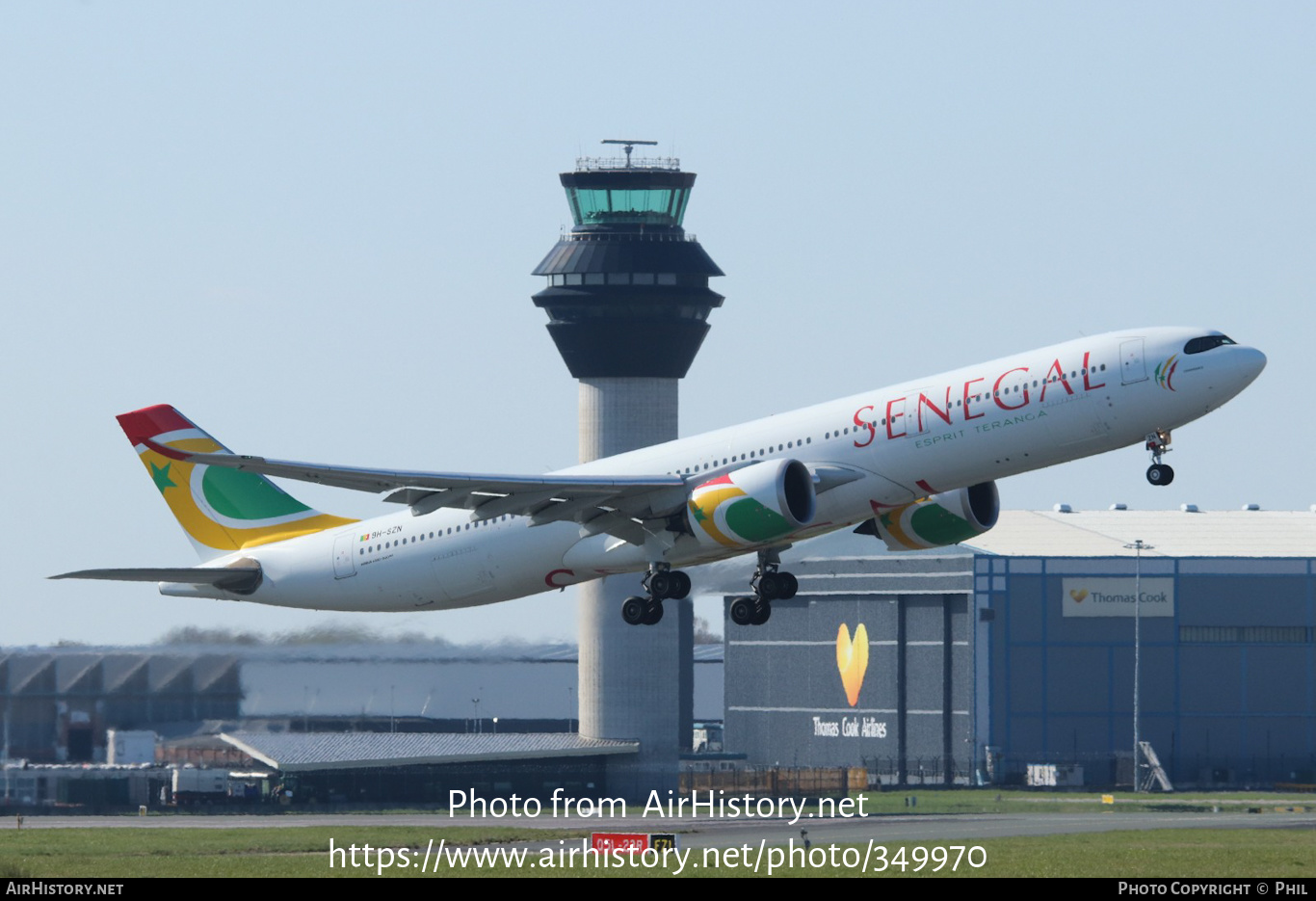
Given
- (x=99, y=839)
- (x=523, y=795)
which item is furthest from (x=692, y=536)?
(x=523, y=795)

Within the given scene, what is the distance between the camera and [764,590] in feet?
202

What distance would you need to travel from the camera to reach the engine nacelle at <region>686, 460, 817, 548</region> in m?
56.2

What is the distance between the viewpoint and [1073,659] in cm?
12325

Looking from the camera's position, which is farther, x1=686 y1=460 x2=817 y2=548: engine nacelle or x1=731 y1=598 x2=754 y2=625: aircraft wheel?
x1=731 y1=598 x2=754 y2=625: aircraft wheel

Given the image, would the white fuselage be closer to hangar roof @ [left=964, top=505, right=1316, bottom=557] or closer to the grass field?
the grass field

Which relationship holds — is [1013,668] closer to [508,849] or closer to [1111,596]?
[1111,596]

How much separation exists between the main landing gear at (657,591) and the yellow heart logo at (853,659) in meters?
66.0

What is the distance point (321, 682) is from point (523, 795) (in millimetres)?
16887

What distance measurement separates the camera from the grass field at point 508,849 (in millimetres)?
61469

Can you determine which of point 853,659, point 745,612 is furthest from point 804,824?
point 853,659

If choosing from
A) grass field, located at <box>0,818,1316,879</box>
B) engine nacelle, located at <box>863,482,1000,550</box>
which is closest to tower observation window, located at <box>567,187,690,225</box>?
grass field, located at <box>0,818,1316,879</box>

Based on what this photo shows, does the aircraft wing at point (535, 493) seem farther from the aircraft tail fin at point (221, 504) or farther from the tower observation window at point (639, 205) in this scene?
the tower observation window at point (639, 205)

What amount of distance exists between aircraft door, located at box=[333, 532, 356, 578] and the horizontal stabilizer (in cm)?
283
